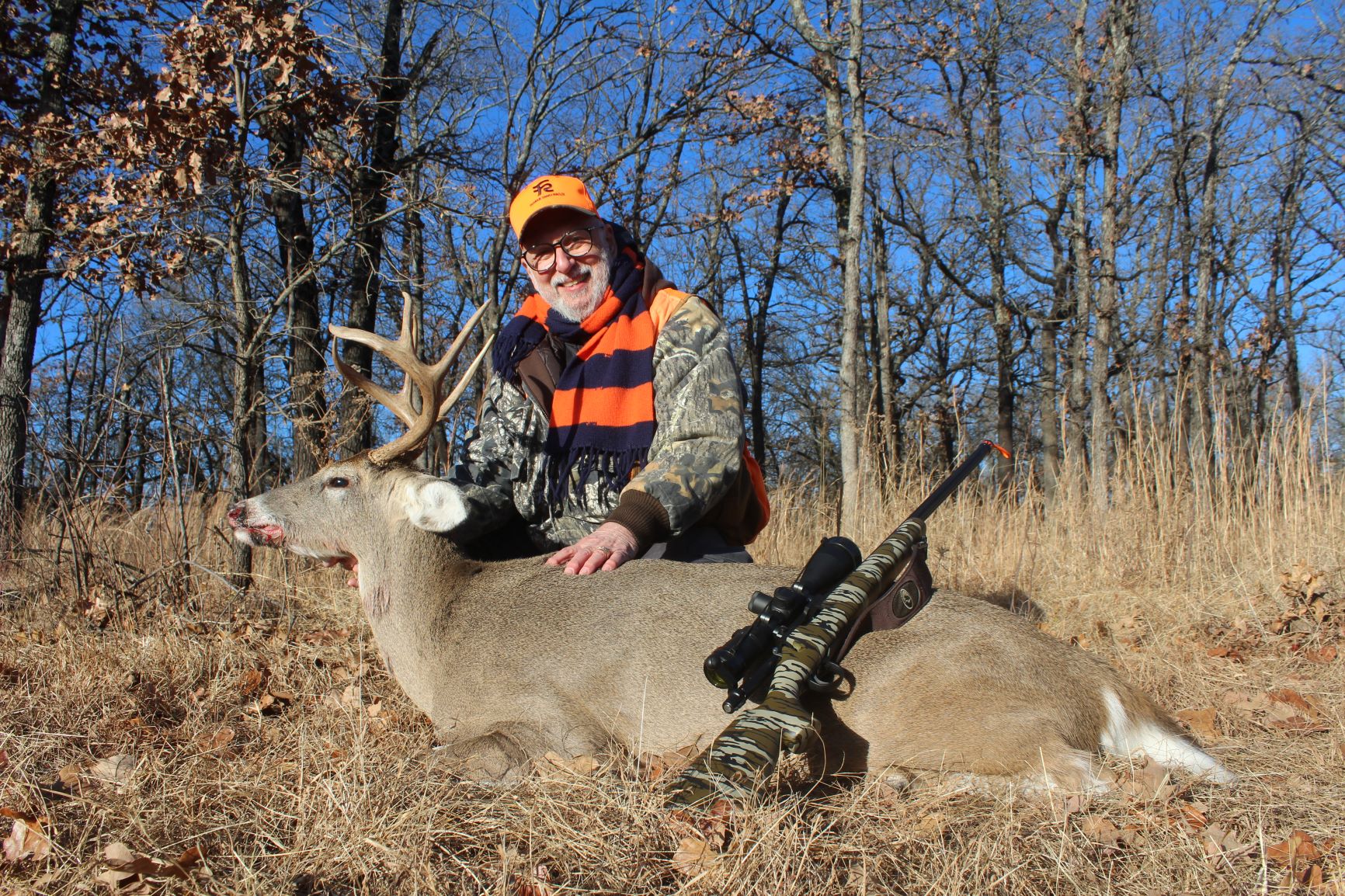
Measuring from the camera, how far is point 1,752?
2562mm

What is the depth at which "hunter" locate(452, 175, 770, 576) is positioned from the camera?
379cm

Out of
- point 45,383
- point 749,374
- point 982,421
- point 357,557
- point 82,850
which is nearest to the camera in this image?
Result: point 82,850

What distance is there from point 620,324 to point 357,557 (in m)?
1.51

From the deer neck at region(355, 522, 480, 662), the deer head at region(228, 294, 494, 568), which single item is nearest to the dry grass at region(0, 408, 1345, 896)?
the deer neck at region(355, 522, 480, 662)

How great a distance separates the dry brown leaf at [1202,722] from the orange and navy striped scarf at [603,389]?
242 centimetres

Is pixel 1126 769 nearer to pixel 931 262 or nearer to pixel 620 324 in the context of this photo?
pixel 620 324

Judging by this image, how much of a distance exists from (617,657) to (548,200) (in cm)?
200

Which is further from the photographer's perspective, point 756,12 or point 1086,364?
point 1086,364

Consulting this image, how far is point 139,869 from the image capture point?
181cm

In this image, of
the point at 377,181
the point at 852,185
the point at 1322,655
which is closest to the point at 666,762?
the point at 1322,655

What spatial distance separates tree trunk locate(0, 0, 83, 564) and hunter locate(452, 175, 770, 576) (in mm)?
5249

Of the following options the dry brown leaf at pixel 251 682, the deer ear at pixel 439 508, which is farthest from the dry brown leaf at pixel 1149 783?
the dry brown leaf at pixel 251 682

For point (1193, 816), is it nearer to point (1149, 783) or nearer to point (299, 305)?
point (1149, 783)

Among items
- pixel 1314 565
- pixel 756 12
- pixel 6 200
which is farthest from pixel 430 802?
pixel 756 12
